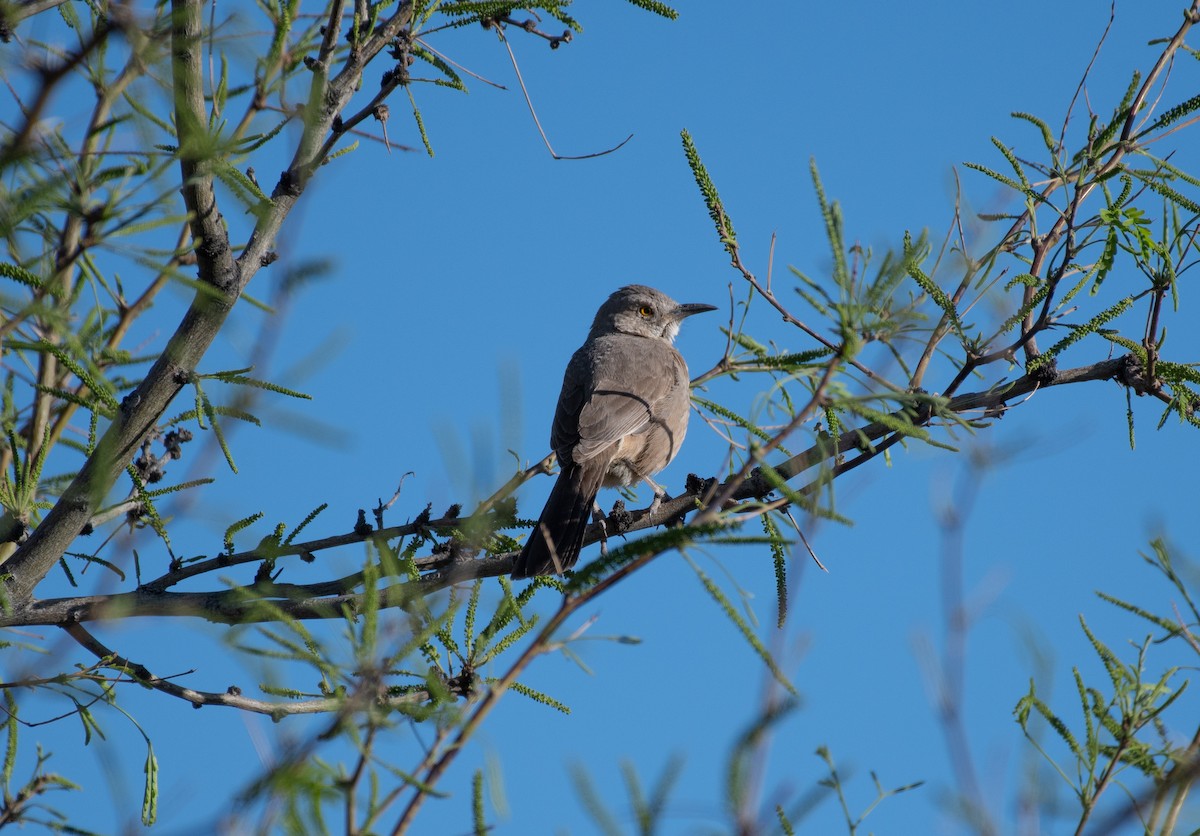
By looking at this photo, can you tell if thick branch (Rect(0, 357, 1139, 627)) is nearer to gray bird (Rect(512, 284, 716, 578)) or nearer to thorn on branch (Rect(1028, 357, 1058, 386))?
thorn on branch (Rect(1028, 357, 1058, 386))

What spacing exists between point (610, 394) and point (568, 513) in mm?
1141

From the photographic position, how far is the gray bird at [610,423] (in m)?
5.54

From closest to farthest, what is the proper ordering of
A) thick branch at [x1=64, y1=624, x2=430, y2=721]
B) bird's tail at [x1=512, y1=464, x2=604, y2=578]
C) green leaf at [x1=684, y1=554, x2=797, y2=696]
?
1. green leaf at [x1=684, y1=554, x2=797, y2=696]
2. thick branch at [x1=64, y1=624, x2=430, y2=721]
3. bird's tail at [x1=512, y1=464, x2=604, y2=578]

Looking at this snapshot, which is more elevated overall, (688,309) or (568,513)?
(688,309)

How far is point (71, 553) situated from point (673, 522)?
2232 millimetres

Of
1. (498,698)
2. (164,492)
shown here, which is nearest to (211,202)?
(164,492)

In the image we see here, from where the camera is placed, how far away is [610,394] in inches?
251

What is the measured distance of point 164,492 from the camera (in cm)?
399

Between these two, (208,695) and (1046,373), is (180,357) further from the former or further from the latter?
(1046,373)

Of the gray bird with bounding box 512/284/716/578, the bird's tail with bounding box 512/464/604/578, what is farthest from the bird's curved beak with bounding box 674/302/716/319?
the bird's tail with bounding box 512/464/604/578

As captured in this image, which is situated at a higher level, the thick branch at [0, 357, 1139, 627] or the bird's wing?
the bird's wing

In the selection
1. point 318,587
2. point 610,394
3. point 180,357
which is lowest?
point 318,587

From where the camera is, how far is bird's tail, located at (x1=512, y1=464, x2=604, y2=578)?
4500mm

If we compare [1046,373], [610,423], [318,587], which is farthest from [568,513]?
[1046,373]
